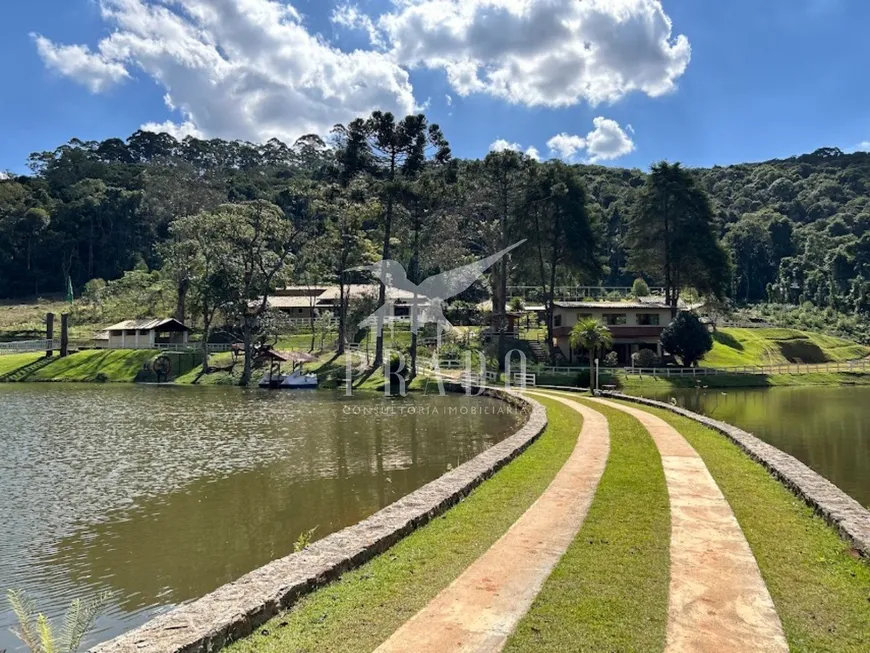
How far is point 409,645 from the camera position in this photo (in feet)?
18.4

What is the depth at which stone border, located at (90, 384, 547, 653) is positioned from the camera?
18.1 feet

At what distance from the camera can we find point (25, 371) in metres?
52.2

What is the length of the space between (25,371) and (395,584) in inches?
2279

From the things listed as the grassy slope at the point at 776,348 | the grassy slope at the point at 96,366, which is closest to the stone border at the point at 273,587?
the grassy slope at the point at 96,366

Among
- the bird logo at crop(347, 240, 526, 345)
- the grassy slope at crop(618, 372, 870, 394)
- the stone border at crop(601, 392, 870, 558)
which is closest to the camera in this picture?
the stone border at crop(601, 392, 870, 558)

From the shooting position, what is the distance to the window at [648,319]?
5322 cm

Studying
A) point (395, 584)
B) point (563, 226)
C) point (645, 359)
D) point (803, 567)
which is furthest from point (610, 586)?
point (563, 226)

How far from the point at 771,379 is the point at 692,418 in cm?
3014

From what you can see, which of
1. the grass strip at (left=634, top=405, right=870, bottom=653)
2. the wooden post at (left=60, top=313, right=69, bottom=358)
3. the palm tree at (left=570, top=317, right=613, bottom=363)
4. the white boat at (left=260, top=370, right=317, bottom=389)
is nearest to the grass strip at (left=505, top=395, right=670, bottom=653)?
the grass strip at (left=634, top=405, right=870, bottom=653)

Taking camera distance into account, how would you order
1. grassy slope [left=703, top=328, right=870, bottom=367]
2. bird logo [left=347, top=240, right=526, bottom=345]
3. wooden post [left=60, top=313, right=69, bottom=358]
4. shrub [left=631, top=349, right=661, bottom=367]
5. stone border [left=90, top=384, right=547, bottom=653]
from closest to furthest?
stone border [left=90, top=384, right=547, bottom=653], bird logo [left=347, top=240, right=526, bottom=345], shrub [left=631, top=349, right=661, bottom=367], wooden post [left=60, top=313, right=69, bottom=358], grassy slope [left=703, top=328, right=870, bottom=367]

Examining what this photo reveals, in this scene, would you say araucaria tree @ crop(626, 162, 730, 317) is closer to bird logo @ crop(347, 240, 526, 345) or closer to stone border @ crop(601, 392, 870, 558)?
bird logo @ crop(347, 240, 526, 345)

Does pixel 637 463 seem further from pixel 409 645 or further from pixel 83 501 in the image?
pixel 83 501

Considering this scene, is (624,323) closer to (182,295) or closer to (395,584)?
(182,295)

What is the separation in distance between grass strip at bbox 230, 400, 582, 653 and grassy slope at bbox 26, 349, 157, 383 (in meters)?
48.1
